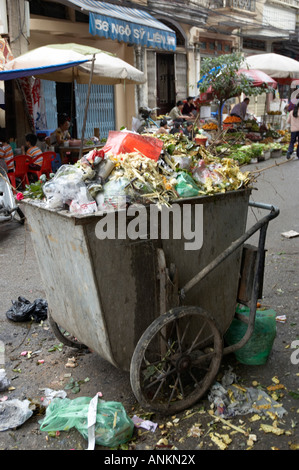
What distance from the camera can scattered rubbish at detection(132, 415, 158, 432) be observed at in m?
2.65

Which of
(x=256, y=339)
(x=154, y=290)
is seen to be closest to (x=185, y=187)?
(x=154, y=290)

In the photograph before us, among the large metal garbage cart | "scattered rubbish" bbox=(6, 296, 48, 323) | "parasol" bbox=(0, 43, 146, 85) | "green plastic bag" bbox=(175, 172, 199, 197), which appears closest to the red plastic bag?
"green plastic bag" bbox=(175, 172, 199, 197)

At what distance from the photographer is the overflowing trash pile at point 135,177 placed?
2.57 meters

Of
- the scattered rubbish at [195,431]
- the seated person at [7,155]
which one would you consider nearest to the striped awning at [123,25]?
the seated person at [7,155]

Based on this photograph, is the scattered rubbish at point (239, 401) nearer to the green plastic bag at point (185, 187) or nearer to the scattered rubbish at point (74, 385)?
the scattered rubbish at point (74, 385)

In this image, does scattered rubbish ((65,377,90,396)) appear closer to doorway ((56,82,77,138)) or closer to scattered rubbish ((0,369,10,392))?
scattered rubbish ((0,369,10,392))

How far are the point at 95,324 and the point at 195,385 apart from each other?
798 mm

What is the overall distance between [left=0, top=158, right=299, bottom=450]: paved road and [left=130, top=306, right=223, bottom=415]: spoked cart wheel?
0.11 m

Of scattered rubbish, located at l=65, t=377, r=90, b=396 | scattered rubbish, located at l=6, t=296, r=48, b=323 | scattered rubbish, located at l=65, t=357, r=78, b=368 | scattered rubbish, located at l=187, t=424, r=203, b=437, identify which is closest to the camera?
scattered rubbish, located at l=187, t=424, r=203, b=437

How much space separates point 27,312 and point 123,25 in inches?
368

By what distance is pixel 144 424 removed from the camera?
2.67 meters

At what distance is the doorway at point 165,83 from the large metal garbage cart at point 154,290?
14974 mm

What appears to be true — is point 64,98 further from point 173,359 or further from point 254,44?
point 254,44
